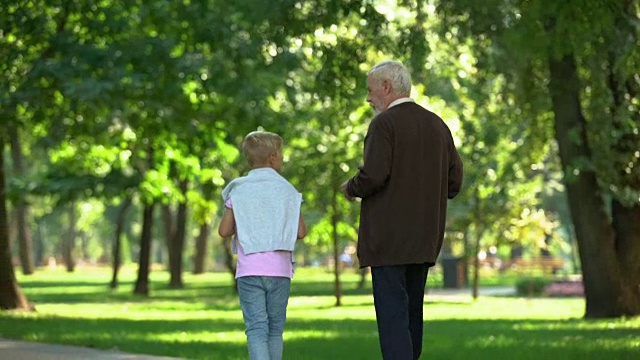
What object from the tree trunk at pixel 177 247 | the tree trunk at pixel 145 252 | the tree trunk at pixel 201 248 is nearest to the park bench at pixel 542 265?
the tree trunk at pixel 201 248

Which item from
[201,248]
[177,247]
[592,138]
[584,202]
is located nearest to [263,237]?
[592,138]

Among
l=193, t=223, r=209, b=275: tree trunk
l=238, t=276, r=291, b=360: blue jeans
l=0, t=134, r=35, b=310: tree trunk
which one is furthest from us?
l=193, t=223, r=209, b=275: tree trunk

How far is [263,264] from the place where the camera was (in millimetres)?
8703

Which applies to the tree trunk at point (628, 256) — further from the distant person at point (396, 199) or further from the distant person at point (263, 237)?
the distant person at point (396, 199)

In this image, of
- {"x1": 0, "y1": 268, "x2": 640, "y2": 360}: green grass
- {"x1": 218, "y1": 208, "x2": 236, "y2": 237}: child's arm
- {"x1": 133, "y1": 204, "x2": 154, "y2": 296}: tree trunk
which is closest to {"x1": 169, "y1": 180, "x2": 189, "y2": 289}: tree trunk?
{"x1": 133, "y1": 204, "x2": 154, "y2": 296}: tree trunk

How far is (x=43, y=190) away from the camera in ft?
112

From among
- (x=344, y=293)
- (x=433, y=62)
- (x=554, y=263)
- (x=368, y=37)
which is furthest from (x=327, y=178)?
(x=554, y=263)

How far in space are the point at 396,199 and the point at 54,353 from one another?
20.2ft

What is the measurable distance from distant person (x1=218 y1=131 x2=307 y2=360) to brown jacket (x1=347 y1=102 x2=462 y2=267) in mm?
758

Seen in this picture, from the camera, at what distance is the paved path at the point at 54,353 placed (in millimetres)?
12844

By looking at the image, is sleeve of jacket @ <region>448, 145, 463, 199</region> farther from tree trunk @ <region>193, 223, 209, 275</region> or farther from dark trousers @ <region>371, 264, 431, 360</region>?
tree trunk @ <region>193, 223, 209, 275</region>

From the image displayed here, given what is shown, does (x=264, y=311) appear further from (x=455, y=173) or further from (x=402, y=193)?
(x=455, y=173)

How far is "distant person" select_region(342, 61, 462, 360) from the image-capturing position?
805 centimetres

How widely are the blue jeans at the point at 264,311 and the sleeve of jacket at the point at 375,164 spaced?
97cm
